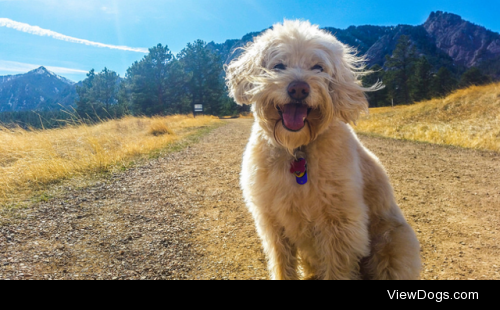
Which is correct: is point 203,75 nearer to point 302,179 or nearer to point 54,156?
point 54,156

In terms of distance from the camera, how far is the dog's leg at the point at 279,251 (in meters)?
2.58

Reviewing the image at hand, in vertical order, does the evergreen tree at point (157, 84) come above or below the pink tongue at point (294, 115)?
above

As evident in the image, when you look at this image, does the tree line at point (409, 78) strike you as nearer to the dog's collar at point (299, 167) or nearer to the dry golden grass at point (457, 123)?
the dry golden grass at point (457, 123)

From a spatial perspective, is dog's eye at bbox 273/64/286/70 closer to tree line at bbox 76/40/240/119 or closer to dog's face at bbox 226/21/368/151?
dog's face at bbox 226/21/368/151

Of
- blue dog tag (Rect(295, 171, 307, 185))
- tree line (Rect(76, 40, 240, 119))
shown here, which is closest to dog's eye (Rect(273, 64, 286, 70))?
blue dog tag (Rect(295, 171, 307, 185))

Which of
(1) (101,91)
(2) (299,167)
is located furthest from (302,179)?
(1) (101,91)

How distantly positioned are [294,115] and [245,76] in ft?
2.12

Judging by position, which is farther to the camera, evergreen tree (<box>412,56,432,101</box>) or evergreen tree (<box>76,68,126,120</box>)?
evergreen tree (<box>76,68,126,120</box>)

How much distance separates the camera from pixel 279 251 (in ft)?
8.59

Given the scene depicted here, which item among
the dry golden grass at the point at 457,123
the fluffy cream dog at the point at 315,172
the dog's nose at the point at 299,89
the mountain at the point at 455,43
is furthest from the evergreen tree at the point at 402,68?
the dog's nose at the point at 299,89

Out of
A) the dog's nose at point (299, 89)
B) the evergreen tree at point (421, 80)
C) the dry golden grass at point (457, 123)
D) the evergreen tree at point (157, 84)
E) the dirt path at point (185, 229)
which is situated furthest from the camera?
the evergreen tree at point (421, 80)

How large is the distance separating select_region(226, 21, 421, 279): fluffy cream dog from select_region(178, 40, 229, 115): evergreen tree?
4584 centimetres

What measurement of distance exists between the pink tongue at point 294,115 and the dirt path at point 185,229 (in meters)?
1.59

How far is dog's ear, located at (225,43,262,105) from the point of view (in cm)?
257
